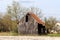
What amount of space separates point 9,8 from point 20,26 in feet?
48.5

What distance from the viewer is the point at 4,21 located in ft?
238

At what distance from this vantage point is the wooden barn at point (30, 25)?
5653 cm

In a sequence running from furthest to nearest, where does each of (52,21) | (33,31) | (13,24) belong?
(52,21)
(13,24)
(33,31)

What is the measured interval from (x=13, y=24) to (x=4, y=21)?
15.8 feet

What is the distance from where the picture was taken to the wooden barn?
185 feet

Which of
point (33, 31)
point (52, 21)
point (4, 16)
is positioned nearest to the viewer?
point (33, 31)

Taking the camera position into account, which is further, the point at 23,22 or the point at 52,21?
the point at 52,21

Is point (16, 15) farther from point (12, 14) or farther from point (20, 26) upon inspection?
point (20, 26)

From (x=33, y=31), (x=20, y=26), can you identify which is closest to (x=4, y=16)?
(x=20, y=26)

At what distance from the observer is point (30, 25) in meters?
58.2

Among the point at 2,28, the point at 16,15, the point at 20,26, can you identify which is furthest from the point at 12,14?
the point at 20,26

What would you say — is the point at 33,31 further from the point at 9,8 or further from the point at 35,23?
the point at 9,8

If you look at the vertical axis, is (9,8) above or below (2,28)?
above

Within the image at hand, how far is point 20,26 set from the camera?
59.2m
